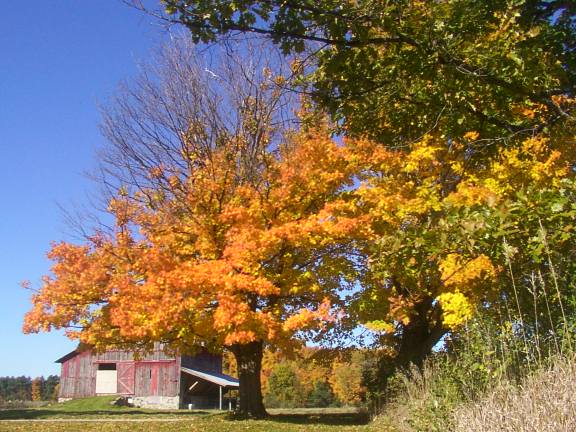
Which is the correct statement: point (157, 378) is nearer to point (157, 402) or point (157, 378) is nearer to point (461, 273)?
point (157, 402)

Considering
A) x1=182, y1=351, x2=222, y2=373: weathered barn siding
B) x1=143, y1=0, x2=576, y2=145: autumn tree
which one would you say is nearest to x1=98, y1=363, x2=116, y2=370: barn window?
x1=182, y1=351, x2=222, y2=373: weathered barn siding

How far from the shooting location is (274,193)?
14.5 metres

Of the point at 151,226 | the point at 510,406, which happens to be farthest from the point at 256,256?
the point at 510,406

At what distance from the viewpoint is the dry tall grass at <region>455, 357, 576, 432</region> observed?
377cm

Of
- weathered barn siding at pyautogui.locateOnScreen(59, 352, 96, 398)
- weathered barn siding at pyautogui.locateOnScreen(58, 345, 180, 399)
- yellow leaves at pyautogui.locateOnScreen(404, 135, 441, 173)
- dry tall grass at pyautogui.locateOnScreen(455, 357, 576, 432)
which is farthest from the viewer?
weathered barn siding at pyautogui.locateOnScreen(59, 352, 96, 398)

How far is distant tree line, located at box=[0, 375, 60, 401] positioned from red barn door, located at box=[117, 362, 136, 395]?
2492 cm

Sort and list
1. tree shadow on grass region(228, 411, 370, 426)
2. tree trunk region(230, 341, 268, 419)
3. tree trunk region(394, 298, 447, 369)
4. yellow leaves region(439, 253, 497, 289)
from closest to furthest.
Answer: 1. yellow leaves region(439, 253, 497, 289)
2. tree shadow on grass region(228, 411, 370, 426)
3. tree trunk region(230, 341, 268, 419)
4. tree trunk region(394, 298, 447, 369)

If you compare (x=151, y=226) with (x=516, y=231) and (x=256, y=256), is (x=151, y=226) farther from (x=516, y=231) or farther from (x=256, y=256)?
(x=516, y=231)

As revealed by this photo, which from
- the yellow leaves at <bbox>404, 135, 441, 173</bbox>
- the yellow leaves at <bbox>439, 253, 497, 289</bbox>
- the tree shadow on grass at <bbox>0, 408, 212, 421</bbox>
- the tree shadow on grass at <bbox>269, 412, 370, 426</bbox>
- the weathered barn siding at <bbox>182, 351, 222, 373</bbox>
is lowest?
the tree shadow on grass at <bbox>269, 412, 370, 426</bbox>

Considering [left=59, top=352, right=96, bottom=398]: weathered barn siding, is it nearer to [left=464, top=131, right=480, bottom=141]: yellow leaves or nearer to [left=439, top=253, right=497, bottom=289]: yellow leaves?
[left=439, top=253, right=497, bottom=289]: yellow leaves

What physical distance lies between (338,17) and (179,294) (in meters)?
10.0

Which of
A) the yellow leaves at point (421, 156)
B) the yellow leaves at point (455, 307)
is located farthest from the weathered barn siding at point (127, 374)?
the yellow leaves at point (455, 307)

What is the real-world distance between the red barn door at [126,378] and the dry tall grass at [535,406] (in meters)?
34.8

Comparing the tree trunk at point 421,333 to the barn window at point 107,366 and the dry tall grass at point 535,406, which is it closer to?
the dry tall grass at point 535,406
